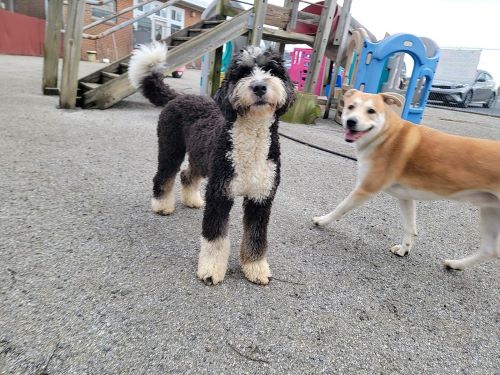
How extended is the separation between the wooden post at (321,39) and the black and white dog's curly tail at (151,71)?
602cm

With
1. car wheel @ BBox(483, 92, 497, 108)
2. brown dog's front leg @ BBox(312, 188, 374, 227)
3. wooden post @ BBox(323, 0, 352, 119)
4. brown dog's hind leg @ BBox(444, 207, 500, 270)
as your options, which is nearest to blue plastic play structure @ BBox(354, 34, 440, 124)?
wooden post @ BBox(323, 0, 352, 119)

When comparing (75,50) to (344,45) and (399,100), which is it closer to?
(399,100)

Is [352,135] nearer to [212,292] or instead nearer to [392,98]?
[392,98]

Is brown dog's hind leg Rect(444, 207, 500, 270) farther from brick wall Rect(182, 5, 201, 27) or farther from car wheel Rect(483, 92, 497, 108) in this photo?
brick wall Rect(182, 5, 201, 27)

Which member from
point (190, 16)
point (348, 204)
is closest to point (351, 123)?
point (348, 204)

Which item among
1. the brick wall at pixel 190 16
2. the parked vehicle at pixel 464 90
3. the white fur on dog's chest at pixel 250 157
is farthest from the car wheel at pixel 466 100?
the white fur on dog's chest at pixel 250 157

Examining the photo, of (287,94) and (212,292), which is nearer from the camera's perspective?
(287,94)

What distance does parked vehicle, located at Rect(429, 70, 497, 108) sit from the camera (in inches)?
695

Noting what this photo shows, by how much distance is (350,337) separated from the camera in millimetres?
1879

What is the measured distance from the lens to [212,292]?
2.10 m

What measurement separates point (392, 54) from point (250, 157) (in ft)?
21.8

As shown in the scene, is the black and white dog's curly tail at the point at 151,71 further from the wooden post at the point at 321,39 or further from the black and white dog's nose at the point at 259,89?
the wooden post at the point at 321,39

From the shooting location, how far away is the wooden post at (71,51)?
5.94m

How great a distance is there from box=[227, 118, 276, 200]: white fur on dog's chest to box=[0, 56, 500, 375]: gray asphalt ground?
0.68 metres
